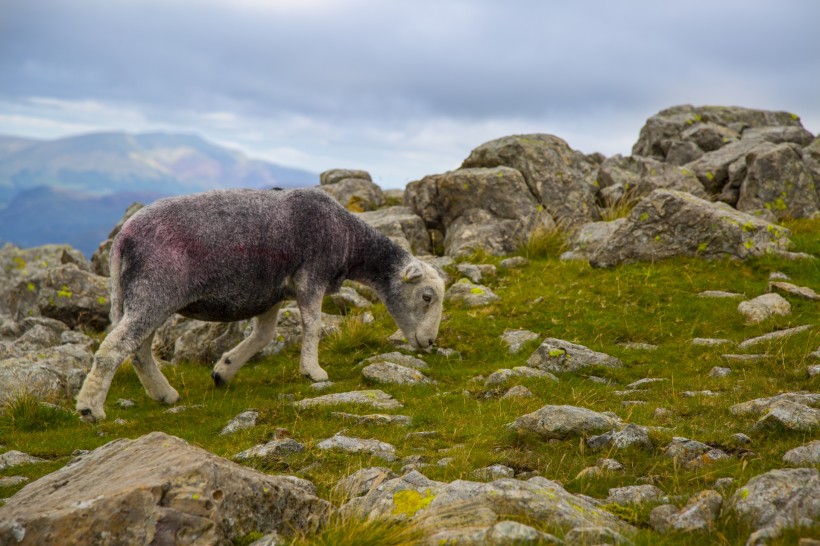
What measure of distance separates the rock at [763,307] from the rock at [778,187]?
9398 mm

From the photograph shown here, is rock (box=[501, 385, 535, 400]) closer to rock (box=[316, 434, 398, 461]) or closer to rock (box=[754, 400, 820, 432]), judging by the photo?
rock (box=[316, 434, 398, 461])

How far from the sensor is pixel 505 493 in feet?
20.0

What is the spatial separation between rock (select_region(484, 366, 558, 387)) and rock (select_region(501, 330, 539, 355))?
6.01ft

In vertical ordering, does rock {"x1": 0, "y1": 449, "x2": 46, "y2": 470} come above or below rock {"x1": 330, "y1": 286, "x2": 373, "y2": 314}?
below

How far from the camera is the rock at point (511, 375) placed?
1227cm

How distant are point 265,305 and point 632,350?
6.38m

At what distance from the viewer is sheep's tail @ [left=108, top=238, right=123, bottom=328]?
37.0ft

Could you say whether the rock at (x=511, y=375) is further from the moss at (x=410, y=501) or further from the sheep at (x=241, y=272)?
the moss at (x=410, y=501)

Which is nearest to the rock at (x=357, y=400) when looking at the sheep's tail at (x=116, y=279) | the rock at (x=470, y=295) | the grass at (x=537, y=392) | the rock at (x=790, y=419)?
the grass at (x=537, y=392)

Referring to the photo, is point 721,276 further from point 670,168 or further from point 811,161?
point 811,161

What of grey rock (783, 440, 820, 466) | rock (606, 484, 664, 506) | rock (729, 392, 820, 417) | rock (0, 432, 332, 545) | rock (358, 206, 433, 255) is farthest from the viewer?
rock (358, 206, 433, 255)

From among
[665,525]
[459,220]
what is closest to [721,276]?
[459,220]

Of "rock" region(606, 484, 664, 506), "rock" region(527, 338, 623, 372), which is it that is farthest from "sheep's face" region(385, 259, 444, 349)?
"rock" region(606, 484, 664, 506)

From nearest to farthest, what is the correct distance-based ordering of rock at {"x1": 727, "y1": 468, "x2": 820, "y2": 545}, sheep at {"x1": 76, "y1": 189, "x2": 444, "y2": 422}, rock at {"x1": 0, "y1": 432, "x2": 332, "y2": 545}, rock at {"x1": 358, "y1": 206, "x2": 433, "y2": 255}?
rock at {"x1": 0, "y1": 432, "x2": 332, "y2": 545}, rock at {"x1": 727, "y1": 468, "x2": 820, "y2": 545}, sheep at {"x1": 76, "y1": 189, "x2": 444, "y2": 422}, rock at {"x1": 358, "y1": 206, "x2": 433, "y2": 255}
